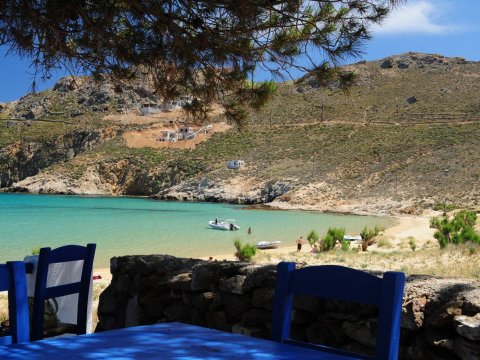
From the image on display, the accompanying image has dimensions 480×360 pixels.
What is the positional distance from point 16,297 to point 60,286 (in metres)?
0.48

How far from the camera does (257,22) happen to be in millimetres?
5031

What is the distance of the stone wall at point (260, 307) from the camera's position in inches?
108

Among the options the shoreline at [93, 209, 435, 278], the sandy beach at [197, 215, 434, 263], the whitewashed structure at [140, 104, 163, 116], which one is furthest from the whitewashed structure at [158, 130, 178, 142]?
the sandy beach at [197, 215, 434, 263]

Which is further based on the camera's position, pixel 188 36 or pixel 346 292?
pixel 188 36

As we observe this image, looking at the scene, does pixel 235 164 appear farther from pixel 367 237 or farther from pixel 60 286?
pixel 60 286

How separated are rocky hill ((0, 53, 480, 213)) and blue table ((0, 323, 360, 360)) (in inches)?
1440

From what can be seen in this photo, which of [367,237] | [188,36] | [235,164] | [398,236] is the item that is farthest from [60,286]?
[235,164]

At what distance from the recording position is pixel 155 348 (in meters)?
1.80

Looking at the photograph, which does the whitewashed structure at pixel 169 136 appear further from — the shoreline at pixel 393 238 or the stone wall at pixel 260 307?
the stone wall at pixel 260 307

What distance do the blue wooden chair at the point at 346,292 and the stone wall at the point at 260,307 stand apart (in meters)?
0.95

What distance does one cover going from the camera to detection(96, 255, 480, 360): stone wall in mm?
2734

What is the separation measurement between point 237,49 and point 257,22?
350 mm

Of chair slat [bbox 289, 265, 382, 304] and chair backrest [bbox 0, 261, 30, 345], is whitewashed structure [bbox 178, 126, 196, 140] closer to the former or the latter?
chair backrest [bbox 0, 261, 30, 345]

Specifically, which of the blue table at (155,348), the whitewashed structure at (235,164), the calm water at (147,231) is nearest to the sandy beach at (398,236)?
the calm water at (147,231)
